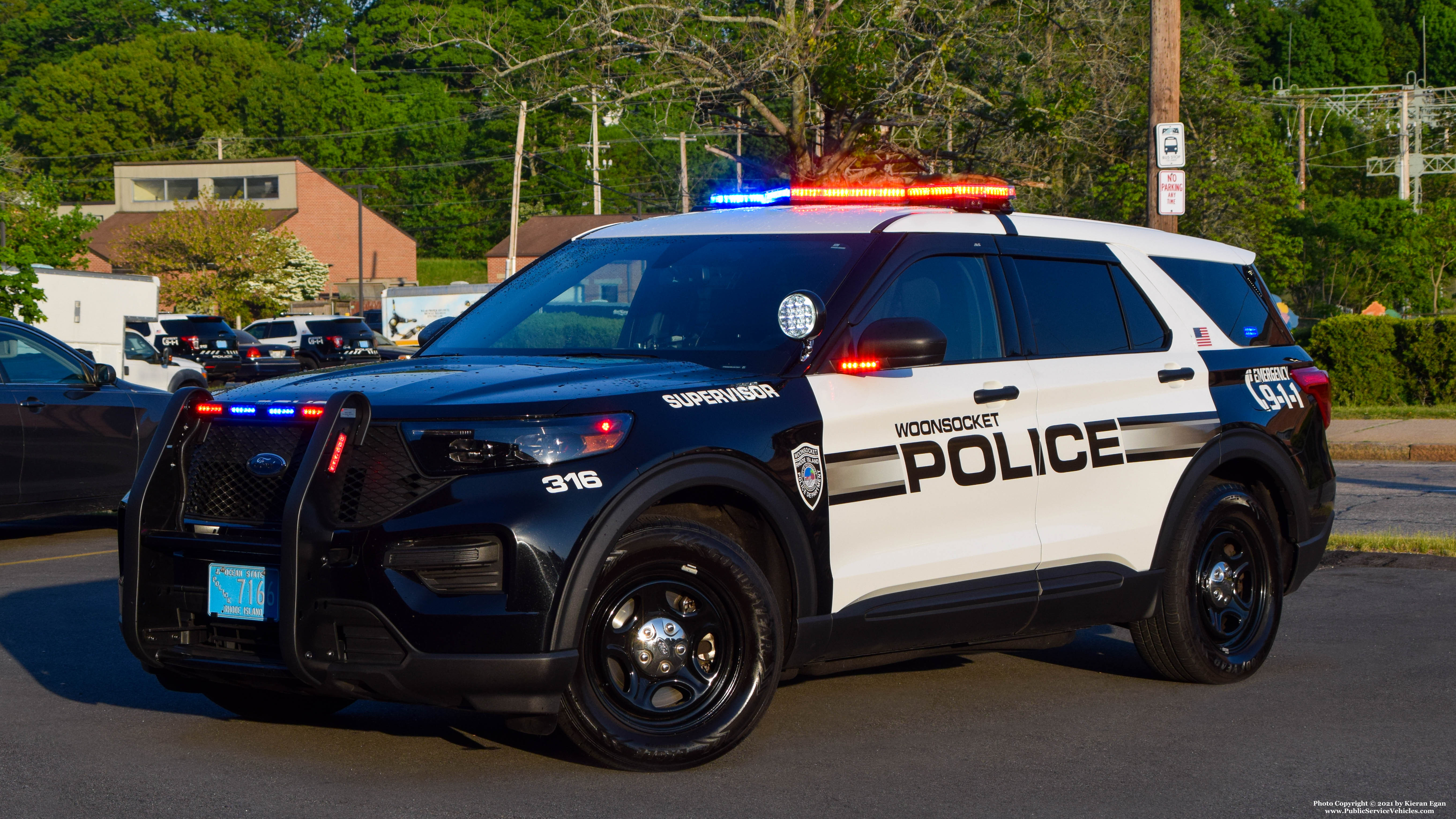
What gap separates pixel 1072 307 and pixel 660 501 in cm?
223

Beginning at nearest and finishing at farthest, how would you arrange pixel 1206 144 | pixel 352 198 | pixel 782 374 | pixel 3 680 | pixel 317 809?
1. pixel 317 809
2. pixel 782 374
3. pixel 3 680
4. pixel 1206 144
5. pixel 352 198

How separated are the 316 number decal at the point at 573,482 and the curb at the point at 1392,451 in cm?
1423

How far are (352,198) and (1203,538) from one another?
82.5 meters

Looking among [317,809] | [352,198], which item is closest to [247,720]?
[317,809]

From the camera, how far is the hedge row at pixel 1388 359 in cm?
2183

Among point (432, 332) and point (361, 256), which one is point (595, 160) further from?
point (432, 332)

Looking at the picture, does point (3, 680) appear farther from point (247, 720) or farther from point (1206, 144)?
point (1206, 144)

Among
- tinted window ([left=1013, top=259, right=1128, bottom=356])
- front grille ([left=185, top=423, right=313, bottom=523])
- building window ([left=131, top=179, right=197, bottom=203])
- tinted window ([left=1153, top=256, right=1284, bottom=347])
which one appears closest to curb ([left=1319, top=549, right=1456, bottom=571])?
tinted window ([left=1153, top=256, right=1284, bottom=347])

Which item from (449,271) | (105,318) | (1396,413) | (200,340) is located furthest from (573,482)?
(449,271)

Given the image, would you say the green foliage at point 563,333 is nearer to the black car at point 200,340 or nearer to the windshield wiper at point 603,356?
the windshield wiper at point 603,356

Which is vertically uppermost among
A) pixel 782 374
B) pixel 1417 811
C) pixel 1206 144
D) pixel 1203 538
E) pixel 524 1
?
pixel 524 1

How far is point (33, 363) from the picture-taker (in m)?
11.3

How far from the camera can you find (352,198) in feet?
279

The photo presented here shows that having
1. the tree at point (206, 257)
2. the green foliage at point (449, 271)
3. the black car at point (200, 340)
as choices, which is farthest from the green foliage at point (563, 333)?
the green foliage at point (449, 271)
